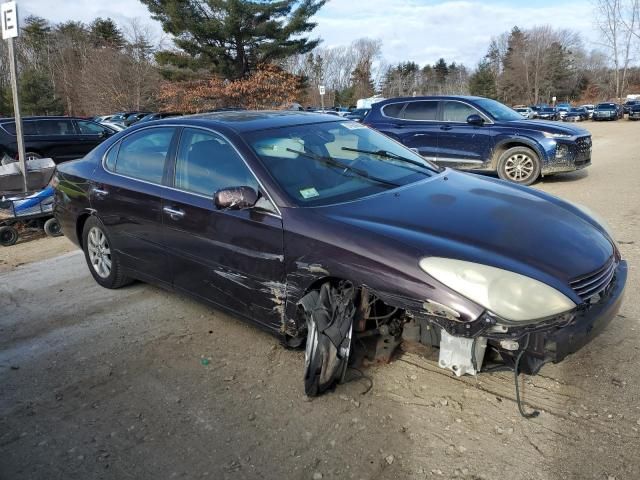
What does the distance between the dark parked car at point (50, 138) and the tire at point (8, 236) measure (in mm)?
5853

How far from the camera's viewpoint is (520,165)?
9344 millimetres

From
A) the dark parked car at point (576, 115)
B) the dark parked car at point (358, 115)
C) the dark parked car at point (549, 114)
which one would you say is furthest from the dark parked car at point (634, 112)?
the dark parked car at point (358, 115)

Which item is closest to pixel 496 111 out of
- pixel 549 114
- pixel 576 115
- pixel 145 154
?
pixel 145 154

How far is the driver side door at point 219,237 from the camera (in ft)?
10.5

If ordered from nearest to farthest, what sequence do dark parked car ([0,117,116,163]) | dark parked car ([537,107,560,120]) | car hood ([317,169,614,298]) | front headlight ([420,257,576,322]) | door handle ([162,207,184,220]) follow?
1. front headlight ([420,257,576,322])
2. car hood ([317,169,614,298])
3. door handle ([162,207,184,220])
4. dark parked car ([0,117,116,163])
5. dark parked car ([537,107,560,120])

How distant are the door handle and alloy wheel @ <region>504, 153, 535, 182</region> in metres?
7.22

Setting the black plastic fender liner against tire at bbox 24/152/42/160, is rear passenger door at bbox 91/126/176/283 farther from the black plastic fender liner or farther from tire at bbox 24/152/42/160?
tire at bbox 24/152/42/160

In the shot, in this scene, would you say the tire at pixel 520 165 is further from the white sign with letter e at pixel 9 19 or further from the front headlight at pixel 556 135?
the white sign with letter e at pixel 9 19

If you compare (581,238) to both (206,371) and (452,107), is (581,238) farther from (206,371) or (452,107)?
(452,107)

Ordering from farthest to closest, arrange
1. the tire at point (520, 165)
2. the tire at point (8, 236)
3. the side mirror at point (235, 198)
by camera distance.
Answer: the tire at point (520, 165) < the tire at point (8, 236) < the side mirror at point (235, 198)

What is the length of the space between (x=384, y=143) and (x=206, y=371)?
226 cm

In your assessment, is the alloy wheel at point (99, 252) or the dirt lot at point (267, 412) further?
the alloy wheel at point (99, 252)

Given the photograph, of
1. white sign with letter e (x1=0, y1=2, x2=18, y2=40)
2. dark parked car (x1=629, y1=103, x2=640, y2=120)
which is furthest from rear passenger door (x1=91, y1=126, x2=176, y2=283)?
dark parked car (x1=629, y1=103, x2=640, y2=120)

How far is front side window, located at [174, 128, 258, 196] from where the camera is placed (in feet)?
11.2
